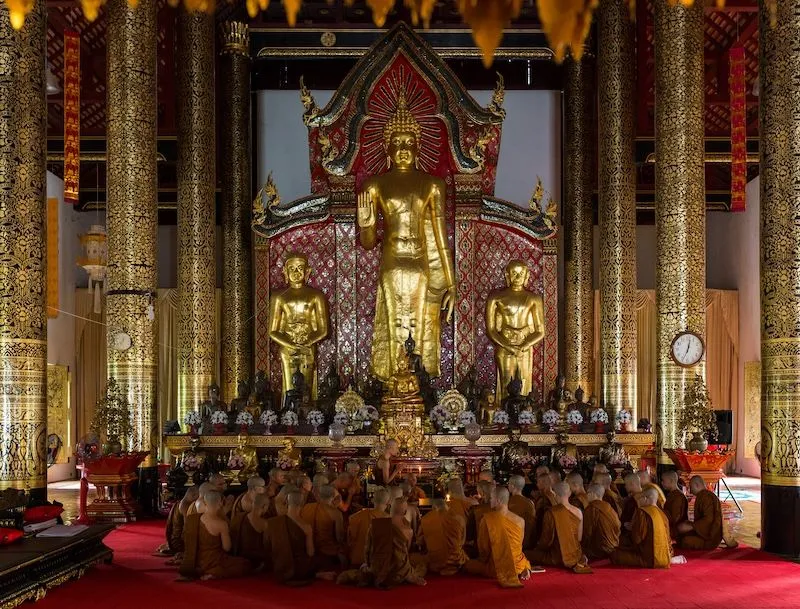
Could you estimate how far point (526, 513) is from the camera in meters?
8.76

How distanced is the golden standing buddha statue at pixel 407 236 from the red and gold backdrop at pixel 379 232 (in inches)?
38.2

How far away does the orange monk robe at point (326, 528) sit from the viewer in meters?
8.21

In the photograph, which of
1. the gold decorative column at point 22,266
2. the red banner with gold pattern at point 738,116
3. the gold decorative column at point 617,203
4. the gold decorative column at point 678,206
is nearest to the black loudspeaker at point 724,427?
the gold decorative column at point 617,203

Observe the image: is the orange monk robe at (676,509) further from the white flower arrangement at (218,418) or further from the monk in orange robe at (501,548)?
the white flower arrangement at (218,418)

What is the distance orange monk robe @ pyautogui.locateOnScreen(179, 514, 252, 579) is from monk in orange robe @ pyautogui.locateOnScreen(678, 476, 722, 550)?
12.5 ft

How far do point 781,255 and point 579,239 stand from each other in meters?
7.64

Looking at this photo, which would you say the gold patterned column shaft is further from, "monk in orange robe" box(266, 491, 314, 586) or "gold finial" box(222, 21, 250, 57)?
"gold finial" box(222, 21, 250, 57)

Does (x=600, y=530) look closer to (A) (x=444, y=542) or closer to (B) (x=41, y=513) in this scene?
(A) (x=444, y=542)

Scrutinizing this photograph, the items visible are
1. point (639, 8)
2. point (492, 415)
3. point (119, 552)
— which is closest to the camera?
point (119, 552)

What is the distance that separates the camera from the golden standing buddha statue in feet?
46.8

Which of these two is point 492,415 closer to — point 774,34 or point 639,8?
point 774,34

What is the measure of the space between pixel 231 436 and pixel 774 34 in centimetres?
675

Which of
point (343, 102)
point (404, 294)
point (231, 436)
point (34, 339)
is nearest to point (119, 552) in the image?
point (34, 339)

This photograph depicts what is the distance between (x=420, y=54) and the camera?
15.3 meters
